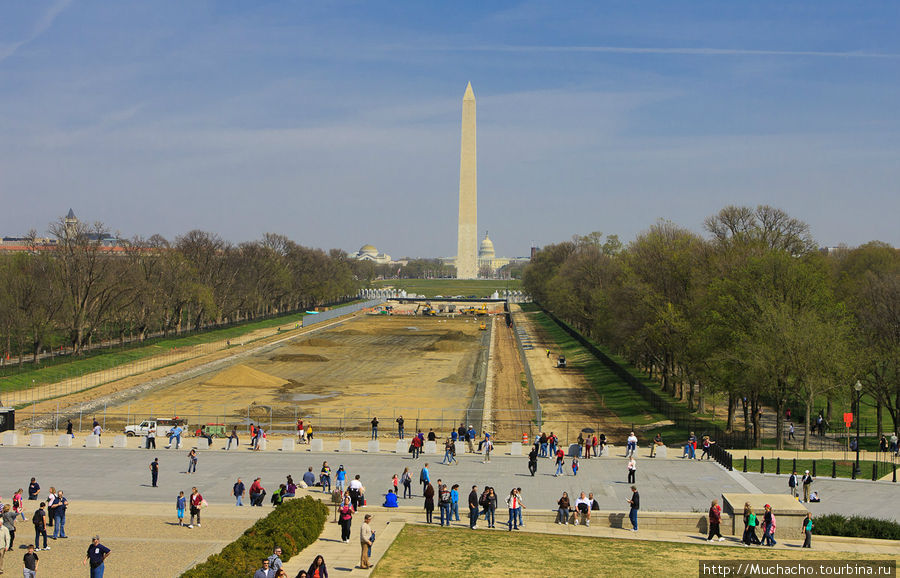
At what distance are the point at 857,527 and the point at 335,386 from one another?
46889 mm

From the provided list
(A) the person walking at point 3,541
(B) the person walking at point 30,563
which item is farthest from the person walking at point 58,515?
(B) the person walking at point 30,563

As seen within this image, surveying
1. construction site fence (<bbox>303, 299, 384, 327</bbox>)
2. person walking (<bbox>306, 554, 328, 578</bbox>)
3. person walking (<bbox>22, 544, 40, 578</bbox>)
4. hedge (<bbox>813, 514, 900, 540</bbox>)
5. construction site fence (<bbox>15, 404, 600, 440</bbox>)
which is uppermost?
construction site fence (<bbox>303, 299, 384, 327</bbox>)

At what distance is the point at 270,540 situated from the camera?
65.5 feet

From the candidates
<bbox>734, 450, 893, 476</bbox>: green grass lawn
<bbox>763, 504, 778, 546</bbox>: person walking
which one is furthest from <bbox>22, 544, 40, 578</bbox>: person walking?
<bbox>734, 450, 893, 476</bbox>: green grass lawn

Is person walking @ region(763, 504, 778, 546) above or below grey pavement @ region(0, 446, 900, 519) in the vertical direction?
above

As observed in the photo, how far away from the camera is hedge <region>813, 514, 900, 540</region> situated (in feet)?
76.5

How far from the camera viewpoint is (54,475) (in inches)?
1252

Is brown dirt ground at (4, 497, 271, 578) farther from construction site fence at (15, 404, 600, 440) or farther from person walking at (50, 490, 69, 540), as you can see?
construction site fence at (15, 404, 600, 440)

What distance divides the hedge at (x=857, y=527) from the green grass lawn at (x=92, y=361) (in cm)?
5560

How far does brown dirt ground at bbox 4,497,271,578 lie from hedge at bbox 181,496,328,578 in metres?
1.77

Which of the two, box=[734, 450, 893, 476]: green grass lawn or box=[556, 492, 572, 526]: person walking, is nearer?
box=[556, 492, 572, 526]: person walking

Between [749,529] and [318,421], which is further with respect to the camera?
[318,421]

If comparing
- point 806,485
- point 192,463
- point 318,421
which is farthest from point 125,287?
point 806,485

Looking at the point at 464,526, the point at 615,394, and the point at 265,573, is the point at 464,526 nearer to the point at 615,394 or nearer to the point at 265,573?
the point at 265,573
